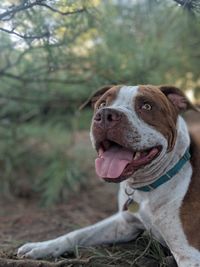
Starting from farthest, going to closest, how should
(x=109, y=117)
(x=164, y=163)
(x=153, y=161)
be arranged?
1. (x=164, y=163)
2. (x=153, y=161)
3. (x=109, y=117)

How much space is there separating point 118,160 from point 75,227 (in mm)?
1417

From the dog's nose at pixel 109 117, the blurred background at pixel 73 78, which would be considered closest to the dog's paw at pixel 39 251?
the dog's nose at pixel 109 117

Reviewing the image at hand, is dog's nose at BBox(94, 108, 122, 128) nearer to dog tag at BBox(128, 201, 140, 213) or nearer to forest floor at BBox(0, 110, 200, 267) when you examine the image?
dog tag at BBox(128, 201, 140, 213)

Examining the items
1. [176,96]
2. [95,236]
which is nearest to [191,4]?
[176,96]

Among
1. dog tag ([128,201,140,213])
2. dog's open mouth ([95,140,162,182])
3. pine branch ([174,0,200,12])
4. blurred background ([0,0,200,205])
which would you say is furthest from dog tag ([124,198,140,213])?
blurred background ([0,0,200,205])

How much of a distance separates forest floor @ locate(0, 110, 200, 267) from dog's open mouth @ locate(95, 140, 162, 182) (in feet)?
1.89

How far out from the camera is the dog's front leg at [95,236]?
3305 mm

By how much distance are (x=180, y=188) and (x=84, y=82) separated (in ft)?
7.09

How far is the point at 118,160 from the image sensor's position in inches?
111

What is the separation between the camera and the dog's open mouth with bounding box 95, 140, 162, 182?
9.16ft

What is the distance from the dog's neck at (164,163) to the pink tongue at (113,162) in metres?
0.16

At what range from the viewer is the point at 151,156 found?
9.46ft

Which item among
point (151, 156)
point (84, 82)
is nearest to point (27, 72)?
point (84, 82)

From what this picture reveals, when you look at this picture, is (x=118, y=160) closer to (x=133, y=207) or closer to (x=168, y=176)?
(x=168, y=176)
